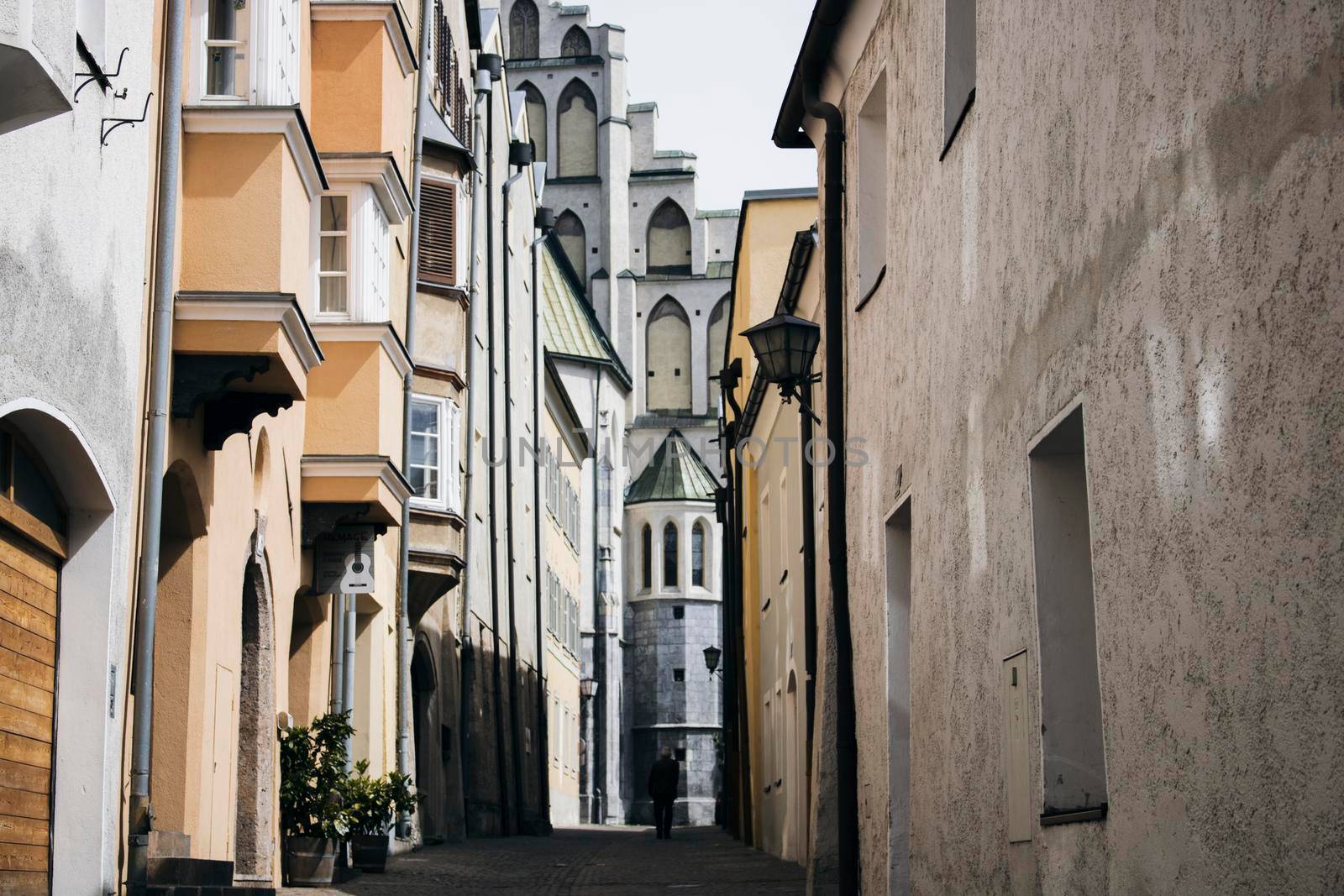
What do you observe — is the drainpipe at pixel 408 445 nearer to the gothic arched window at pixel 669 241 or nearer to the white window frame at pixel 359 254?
the white window frame at pixel 359 254

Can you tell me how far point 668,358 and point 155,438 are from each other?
186 feet

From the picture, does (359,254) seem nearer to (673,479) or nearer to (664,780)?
(664,780)

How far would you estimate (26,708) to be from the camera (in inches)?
329

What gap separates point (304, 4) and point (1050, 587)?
9170 millimetres

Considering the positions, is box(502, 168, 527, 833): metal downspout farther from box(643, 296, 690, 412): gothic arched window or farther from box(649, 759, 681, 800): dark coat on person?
box(643, 296, 690, 412): gothic arched window

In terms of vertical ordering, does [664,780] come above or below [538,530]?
below

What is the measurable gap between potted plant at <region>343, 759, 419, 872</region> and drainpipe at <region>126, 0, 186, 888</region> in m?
4.79

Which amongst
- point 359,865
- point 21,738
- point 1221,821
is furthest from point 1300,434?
point 359,865

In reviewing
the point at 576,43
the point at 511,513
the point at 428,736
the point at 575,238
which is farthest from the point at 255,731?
the point at 576,43

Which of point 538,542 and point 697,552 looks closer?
point 538,542

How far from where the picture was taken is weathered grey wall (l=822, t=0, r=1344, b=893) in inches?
162

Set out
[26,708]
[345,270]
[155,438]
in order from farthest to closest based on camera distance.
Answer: [345,270] → [155,438] → [26,708]

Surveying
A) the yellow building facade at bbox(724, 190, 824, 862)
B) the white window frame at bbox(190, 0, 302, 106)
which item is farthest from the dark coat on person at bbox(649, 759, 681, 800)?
the white window frame at bbox(190, 0, 302, 106)

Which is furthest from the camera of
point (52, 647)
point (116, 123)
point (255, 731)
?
point (255, 731)
